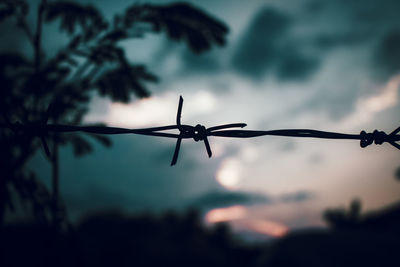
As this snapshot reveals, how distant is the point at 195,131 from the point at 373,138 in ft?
2.65

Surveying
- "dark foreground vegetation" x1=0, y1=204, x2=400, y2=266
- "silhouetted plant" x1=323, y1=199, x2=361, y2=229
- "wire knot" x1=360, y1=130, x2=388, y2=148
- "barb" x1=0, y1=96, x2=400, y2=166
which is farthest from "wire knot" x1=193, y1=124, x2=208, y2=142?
"silhouetted plant" x1=323, y1=199, x2=361, y2=229

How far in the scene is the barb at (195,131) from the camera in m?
1.00

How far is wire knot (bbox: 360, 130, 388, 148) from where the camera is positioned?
43.2 inches

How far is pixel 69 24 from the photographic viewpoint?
3.66m

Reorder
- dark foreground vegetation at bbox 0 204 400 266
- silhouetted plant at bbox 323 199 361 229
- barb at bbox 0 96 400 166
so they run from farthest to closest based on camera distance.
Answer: silhouetted plant at bbox 323 199 361 229 < dark foreground vegetation at bbox 0 204 400 266 < barb at bbox 0 96 400 166

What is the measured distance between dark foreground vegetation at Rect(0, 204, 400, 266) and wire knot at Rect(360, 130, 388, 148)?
2427 mm

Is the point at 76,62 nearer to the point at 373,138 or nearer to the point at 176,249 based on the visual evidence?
the point at 373,138

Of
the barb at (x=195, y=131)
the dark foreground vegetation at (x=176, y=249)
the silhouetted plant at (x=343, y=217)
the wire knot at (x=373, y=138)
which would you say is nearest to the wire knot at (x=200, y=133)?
the barb at (x=195, y=131)

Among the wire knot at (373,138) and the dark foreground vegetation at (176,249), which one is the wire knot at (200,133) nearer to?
the wire knot at (373,138)

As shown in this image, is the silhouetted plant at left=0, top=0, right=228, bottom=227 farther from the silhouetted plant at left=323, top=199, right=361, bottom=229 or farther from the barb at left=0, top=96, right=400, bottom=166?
the silhouetted plant at left=323, top=199, right=361, bottom=229

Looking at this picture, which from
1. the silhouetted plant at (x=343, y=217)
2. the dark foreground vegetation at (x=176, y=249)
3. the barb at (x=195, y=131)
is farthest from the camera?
the silhouetted plant at (x=343, y=217)

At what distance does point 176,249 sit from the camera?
67.8 ft

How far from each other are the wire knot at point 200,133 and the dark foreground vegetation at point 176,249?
1908 millimetres

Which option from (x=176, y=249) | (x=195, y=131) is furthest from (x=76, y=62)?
(x=176, y=249)
